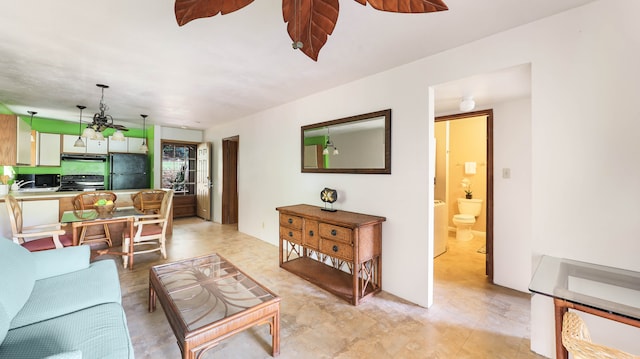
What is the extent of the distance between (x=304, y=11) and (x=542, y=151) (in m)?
1.87

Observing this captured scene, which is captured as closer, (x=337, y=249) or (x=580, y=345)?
(x=580, y=345)

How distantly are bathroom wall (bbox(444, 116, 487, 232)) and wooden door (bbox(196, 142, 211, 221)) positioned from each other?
17.9 ft

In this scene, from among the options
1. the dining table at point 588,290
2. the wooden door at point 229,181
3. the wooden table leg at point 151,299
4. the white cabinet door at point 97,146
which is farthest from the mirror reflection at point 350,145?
the white cabinet door at point 97,146

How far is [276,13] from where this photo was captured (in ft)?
5.56

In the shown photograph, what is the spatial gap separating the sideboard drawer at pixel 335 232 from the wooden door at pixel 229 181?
387 cm

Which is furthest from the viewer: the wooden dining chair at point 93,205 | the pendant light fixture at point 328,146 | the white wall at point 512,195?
the wooden dining chair at point 93,205

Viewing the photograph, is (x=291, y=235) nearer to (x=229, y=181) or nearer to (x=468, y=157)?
(x=229, y=181)

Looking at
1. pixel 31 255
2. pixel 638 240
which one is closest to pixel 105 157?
pixel 31 255

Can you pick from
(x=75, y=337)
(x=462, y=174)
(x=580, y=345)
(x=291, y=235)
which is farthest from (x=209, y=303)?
(x=462, y=174)

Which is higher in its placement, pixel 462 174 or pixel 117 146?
pixel 117 146

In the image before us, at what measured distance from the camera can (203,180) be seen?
6.46m

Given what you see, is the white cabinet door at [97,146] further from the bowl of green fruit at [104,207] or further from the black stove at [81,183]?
the bowl of green fruit at [104,207]

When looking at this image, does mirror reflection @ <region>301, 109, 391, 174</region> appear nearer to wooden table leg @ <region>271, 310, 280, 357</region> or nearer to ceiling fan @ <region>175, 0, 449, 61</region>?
wooden table leg @ <region>271, 310, 280, 357</region>

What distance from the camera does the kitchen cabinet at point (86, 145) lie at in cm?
543
